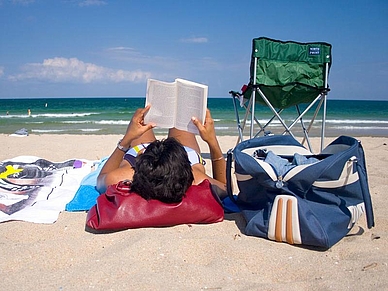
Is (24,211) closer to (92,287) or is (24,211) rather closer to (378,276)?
(92,287)

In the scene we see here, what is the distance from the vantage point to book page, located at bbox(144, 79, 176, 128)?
2393 millimetres

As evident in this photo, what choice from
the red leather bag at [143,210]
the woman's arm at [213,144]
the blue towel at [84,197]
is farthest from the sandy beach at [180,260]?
the woman's arm at [213,144]

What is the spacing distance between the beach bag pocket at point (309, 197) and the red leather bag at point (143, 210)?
25 cm

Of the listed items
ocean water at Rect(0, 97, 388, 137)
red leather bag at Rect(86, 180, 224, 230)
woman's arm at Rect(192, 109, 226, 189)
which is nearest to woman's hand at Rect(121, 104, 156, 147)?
woman's arm at Rect(192, 109, 226, 189)

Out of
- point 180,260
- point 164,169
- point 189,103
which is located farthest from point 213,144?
point 180,260

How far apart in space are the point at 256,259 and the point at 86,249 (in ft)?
2.59

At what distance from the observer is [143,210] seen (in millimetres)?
2074

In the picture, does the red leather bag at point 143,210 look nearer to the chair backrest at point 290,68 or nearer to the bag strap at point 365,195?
the bag strap at point 365,195

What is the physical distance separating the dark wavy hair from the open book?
0.36 m

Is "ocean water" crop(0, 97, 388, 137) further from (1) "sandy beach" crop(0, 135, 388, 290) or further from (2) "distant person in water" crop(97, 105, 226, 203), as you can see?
(1) "sandy beach" crop(0, 135, 388, 290)

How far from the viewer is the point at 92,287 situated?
61.0 inches

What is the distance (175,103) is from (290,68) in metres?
2.16

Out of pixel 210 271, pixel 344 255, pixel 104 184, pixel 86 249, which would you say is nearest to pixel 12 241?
pixel 86 249

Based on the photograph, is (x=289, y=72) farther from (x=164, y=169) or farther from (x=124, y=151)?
(x=164, y=169)
